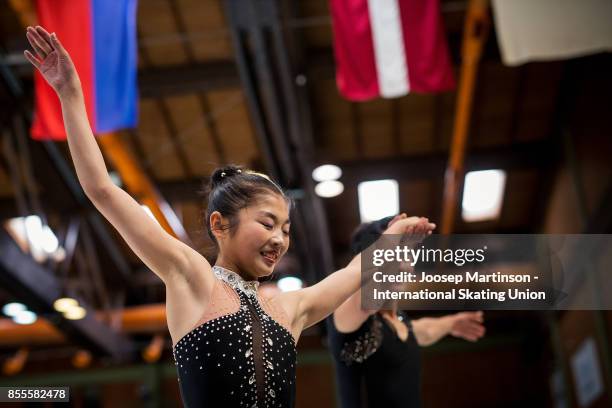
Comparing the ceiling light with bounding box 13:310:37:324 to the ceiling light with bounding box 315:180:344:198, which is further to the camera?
the ceiling light with bounding box 13:310:37:324

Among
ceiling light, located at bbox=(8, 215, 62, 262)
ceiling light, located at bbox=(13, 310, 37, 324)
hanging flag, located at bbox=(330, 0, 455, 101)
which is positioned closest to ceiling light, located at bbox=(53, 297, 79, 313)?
ceiling light, located at bbox=(8, 215, 62, 262)

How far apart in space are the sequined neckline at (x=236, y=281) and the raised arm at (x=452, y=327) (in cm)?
132

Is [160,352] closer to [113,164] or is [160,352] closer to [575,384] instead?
[113,164]

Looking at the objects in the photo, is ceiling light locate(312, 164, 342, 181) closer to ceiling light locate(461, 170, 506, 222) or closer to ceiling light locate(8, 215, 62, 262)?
ceiling light locate(461, 170, 506, 222)

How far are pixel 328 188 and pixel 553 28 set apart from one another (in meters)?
4.95

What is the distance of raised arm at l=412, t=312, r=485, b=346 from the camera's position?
3105 millimetres

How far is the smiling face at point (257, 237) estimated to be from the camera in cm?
180

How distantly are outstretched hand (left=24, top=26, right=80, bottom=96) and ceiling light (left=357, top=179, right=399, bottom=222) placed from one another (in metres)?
9.41

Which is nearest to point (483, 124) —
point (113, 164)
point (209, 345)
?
point (113, 164)

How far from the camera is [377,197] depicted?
11.7m

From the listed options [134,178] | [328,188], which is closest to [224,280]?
[134,178]

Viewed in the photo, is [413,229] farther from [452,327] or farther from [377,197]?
[377,197]

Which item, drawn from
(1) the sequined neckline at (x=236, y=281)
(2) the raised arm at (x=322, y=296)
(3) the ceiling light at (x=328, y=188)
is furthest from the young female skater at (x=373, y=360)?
(3) the ceiling light at (x=328, y=188)

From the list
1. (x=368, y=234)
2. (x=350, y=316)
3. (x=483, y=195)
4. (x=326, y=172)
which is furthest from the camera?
(x=483, y=195)
